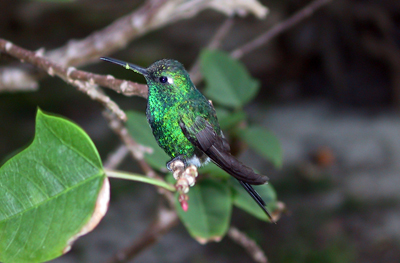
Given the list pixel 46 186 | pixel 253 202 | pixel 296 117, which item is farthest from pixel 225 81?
pixel 296 117

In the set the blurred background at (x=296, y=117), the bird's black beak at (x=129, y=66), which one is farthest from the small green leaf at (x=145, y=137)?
the blurred background at (x=296, y=117)

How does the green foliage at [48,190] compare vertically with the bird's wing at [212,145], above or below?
above

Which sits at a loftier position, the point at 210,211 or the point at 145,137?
the point at 145,137

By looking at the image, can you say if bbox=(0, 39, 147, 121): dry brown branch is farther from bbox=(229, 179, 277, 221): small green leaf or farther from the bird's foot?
bbox=(229, 179, 277, 221): small green leaf

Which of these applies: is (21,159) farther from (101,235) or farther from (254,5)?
(101,235)

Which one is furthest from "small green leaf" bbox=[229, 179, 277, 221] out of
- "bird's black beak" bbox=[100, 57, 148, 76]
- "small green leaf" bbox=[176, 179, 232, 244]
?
"bird's black beak" bbox=[100, 57, 148, 76]

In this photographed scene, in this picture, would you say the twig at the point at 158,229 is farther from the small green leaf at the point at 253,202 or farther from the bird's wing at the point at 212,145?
the bird's wing at the point at 212,145

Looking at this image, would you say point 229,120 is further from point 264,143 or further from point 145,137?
point 145,137
